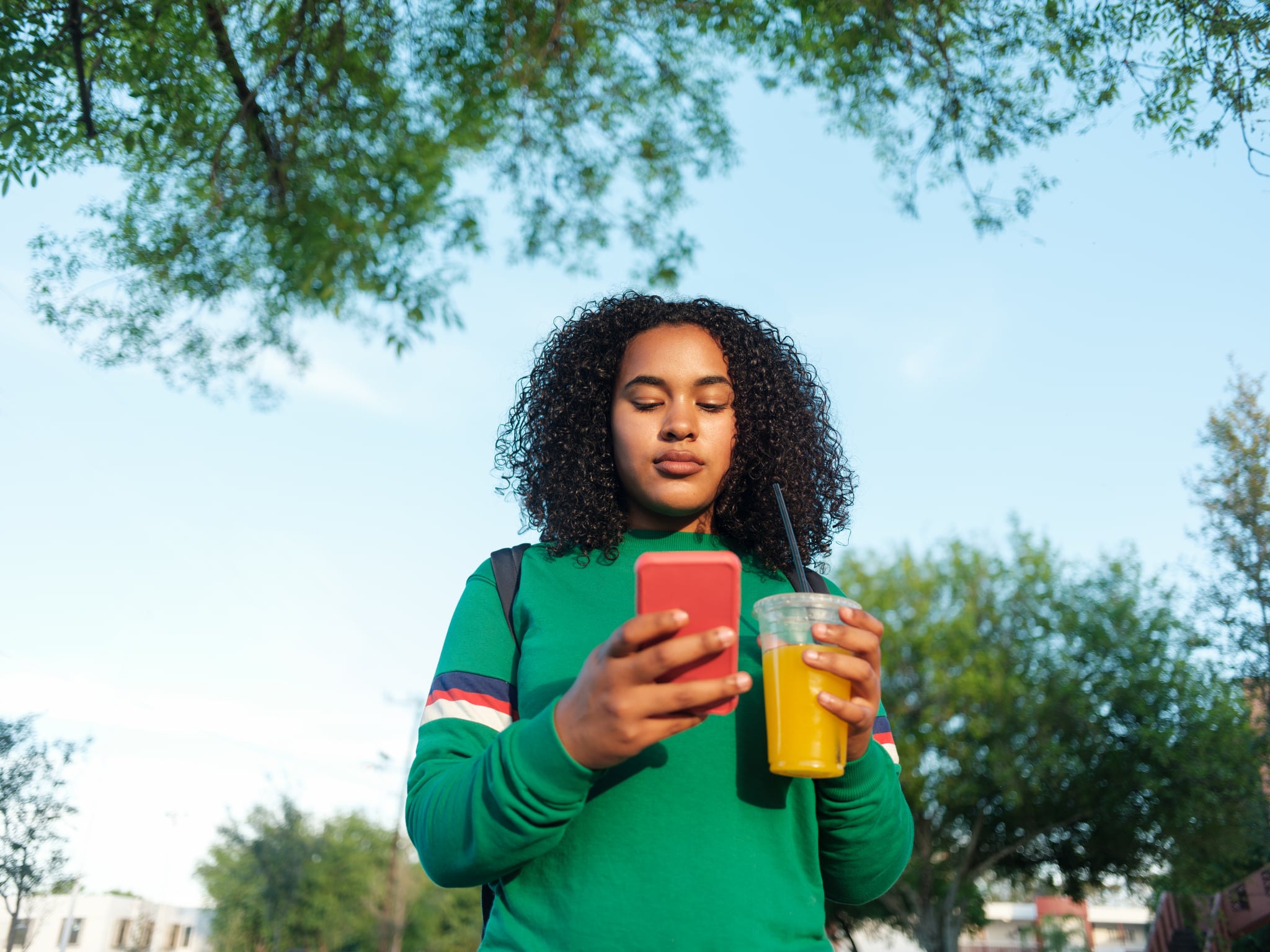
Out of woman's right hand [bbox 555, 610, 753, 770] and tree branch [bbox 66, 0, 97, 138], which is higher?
tree branch [bbox 66, 0, 97, 138]

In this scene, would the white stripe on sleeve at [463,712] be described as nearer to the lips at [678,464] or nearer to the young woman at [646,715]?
the young woman at [646,715]

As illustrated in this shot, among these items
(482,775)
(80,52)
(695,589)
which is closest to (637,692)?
(695,589)

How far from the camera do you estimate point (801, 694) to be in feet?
4.25

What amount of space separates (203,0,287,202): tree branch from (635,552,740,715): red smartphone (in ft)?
21.6

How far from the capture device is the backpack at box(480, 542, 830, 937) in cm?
162

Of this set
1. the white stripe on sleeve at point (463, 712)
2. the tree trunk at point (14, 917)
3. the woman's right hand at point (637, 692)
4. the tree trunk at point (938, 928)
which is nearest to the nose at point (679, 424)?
the white stripe on sleeve at point (463, 712)

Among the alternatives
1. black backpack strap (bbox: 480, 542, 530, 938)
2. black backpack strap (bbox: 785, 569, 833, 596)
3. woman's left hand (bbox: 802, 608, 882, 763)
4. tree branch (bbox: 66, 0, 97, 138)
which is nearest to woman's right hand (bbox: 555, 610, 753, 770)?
woman's left hand (bbox: 802, 608, 882, 763)

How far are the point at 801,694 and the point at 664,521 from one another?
1.99 feet

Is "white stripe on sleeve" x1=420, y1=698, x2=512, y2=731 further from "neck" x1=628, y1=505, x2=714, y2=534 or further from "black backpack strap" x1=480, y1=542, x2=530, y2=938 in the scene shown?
"neck" x1=628, y1=505, x2=714, y2=534

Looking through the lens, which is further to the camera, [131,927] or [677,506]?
[131,927]

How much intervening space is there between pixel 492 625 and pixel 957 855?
21708 mm

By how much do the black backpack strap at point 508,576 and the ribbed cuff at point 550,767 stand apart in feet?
1.46

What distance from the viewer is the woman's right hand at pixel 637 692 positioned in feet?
3.42

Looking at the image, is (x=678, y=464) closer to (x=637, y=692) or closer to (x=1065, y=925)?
(x=637, y=692)
